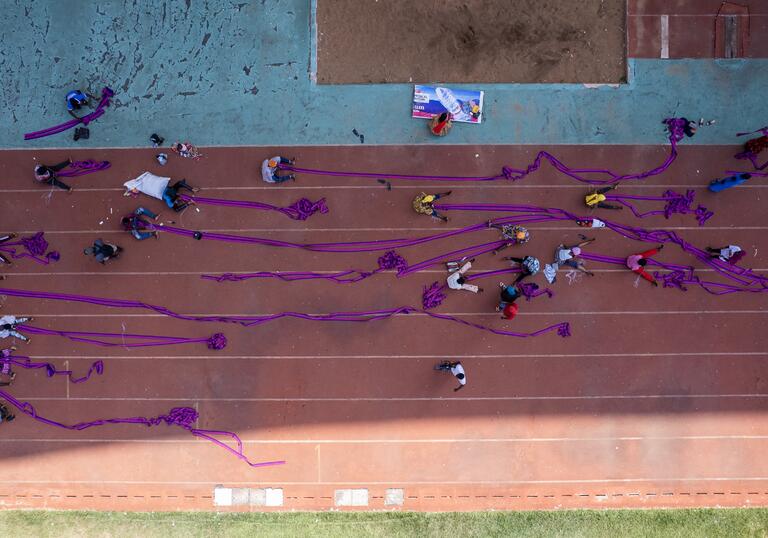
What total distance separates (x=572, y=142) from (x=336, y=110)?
12.6 feet

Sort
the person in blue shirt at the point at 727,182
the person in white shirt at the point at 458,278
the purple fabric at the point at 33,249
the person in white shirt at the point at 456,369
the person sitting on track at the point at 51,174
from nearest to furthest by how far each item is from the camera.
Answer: the person in blue shirt at the point at 727,182, the person in white shirt at the point at 456,369, the person sitting on track at the point at 51,174, the person in white shirt at the point at 458,278, the purple fabric at the point at 33,249

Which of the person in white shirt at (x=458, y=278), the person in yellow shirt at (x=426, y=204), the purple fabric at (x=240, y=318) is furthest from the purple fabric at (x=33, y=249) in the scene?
the person in white shirt at (x=458, y=278)

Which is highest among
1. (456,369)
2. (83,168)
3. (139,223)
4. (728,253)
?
(83,168)

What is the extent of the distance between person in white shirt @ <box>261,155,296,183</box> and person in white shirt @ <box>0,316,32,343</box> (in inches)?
178

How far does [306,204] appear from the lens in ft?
30.3

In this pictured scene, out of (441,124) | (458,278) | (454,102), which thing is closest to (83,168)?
(441,124)

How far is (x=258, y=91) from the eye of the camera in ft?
30.5

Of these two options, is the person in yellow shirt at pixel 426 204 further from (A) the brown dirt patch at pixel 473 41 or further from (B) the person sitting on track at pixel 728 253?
(B) the person sitting on track at pixel 728 253

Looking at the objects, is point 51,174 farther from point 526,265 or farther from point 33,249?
point 526,265

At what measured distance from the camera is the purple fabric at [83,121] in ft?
30.4

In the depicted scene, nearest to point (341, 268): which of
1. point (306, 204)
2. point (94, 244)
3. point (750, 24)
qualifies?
point (306, 204)

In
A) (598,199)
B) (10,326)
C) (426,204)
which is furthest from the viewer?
(10,326)

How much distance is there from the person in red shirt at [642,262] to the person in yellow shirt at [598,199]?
84 centimetres

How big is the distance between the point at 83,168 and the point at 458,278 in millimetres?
6304
